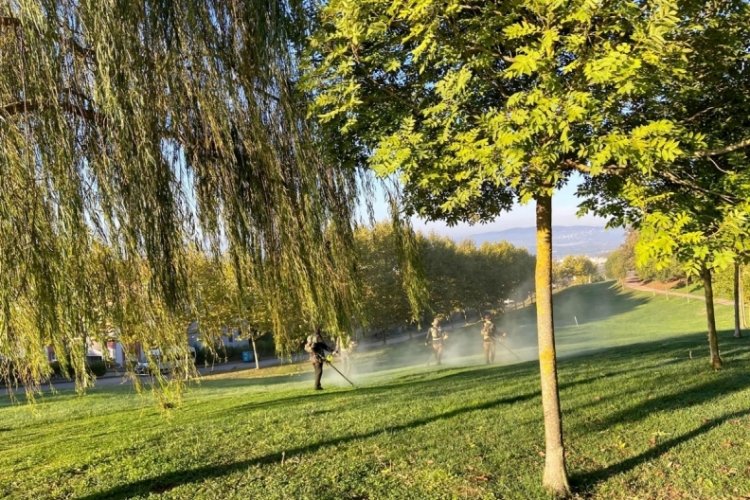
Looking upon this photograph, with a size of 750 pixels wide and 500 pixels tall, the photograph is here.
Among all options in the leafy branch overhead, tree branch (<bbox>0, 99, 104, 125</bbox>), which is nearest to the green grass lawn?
tree branch (<bbox>0, 99, 104, 125</bbox>)

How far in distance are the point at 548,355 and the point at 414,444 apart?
2447 millimetres

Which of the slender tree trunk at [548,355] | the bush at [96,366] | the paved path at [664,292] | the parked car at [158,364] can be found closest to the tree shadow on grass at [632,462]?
the slender tree trunk at [548,355]

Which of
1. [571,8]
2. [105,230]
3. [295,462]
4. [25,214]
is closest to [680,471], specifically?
[295,462]

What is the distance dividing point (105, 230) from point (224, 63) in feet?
5.65

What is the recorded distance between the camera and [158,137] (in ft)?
14.2

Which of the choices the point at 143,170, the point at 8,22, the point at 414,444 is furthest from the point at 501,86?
the point at 414,444

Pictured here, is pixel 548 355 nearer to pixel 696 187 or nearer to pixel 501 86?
pixel 696 187

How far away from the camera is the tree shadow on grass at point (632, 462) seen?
5215 mm

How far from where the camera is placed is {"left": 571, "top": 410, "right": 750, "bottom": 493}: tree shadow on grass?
5215 mm

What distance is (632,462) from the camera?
5719mm

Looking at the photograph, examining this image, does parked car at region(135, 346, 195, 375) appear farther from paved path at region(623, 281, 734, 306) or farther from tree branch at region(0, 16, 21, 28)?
paved path at region(623, 281, 734, 306)

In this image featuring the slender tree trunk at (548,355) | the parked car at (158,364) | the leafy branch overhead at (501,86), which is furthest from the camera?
the slender tree trunk at (548,355)

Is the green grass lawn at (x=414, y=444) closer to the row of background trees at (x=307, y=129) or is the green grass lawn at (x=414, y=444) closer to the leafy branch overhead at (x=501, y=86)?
the row of background trees at (x=307, y=129)

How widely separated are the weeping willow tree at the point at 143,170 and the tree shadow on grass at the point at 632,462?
2.77 metres
